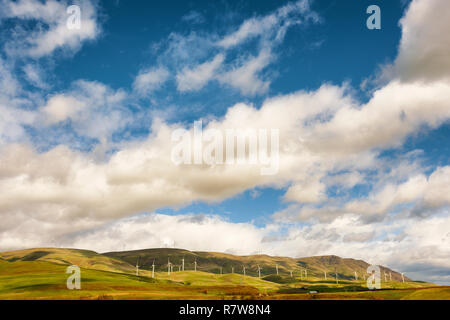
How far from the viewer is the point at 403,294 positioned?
144375 millimetres
